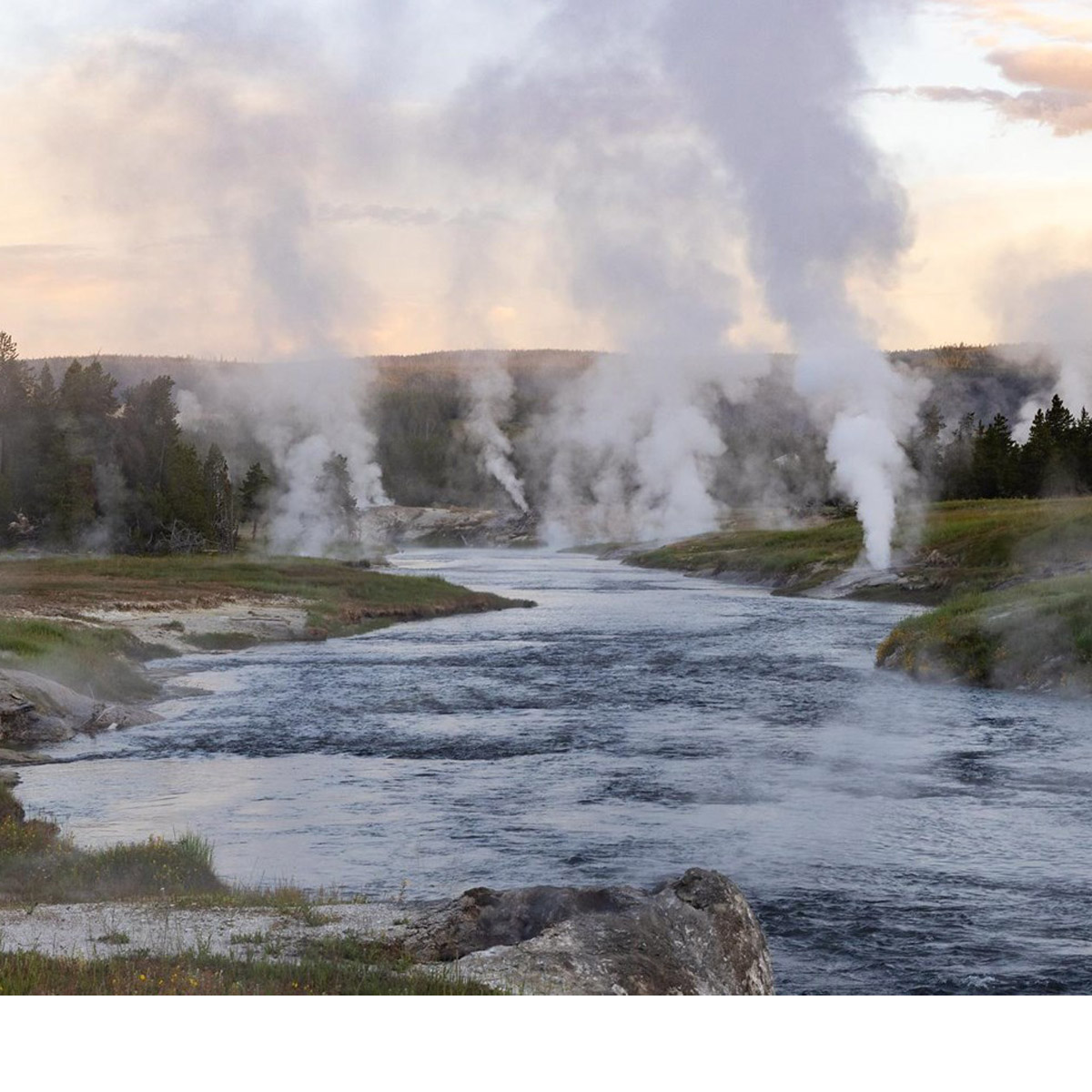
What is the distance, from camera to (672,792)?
27.1 meters

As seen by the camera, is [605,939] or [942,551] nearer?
[605,939]

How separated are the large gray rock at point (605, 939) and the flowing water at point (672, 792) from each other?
131cm

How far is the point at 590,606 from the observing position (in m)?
78.9

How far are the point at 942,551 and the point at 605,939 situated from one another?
239ft

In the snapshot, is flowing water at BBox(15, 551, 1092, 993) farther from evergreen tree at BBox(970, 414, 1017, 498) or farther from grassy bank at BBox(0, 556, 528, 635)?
evergreen tree at BBox(970, 414, 1017, 498)

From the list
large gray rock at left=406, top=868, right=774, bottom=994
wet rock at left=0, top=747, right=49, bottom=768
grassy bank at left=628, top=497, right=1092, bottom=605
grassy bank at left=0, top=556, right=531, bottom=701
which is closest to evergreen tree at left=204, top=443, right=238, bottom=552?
grassy bank at left=0, top=556, right=531, bottom=701

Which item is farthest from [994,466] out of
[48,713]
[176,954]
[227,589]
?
[176,954]

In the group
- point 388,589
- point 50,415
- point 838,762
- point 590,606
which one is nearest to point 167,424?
point 50,415

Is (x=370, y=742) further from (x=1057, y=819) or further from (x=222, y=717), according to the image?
(x=1057, y=819)

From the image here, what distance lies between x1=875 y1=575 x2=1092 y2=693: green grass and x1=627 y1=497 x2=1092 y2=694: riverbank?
4cm

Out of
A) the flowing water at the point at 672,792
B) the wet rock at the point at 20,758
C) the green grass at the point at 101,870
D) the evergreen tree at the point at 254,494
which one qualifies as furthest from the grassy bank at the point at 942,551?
the green grass at the point at 101,870

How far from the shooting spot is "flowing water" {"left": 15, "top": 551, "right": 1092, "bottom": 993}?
18375 millimetres

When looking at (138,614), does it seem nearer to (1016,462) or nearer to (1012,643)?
(1012,643)
